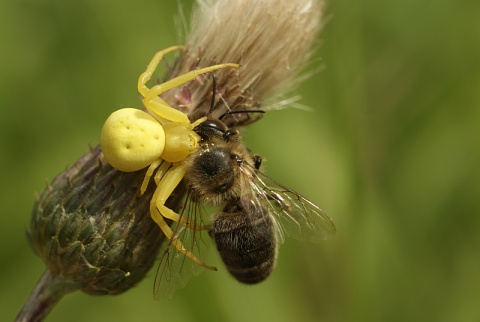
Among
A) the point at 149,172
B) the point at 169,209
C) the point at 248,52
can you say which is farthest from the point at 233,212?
the point at 248,52

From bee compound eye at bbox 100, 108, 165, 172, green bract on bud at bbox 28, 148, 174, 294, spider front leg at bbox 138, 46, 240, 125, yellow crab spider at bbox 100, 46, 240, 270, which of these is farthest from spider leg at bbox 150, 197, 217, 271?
spider front leg at bbox 138, 46, 240, 125

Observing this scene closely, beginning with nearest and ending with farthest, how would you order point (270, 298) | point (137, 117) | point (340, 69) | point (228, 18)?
point (137, 117) → point (228, 18) → point (270, 298) → point (340, 69)

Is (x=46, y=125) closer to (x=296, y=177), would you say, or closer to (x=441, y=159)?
(x=296, y=177)

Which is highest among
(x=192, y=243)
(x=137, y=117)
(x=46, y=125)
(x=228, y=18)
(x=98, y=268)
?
(x=228, y=18)

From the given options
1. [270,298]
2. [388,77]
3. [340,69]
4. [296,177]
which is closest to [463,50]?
[388,77]

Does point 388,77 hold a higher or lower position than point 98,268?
higher

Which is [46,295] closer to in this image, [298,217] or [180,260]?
[180,260]

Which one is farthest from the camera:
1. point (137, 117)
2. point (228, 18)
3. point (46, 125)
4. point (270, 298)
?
point (46, 125)

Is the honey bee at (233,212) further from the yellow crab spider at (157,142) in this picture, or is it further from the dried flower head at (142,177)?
the dried flower head at (142,177)
